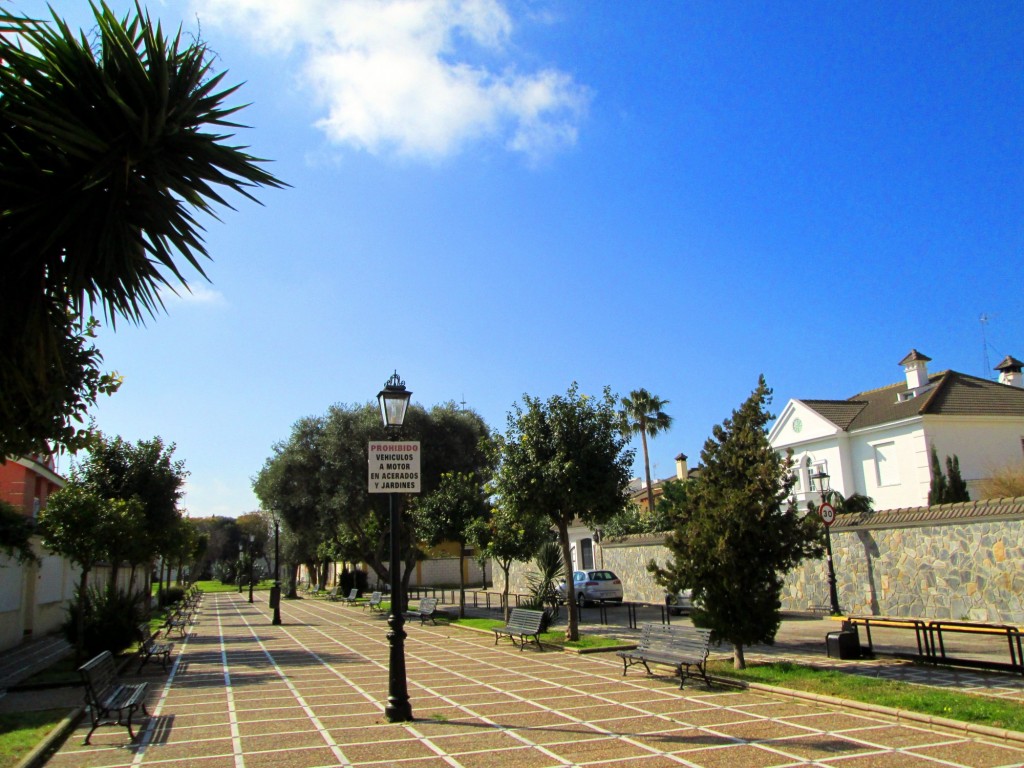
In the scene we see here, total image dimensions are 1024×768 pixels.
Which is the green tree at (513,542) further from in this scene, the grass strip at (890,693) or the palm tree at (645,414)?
the palm tree at (645,414)

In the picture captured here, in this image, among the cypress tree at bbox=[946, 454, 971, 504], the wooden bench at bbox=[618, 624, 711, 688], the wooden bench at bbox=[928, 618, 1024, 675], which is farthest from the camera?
the cypress tree at bbox=[946, 454, 971, 504]

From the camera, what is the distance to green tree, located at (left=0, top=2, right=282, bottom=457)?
15.7ft

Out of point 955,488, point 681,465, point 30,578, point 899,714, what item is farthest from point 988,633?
point 681,465

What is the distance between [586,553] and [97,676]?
3326cm

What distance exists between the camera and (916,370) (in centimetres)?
3600

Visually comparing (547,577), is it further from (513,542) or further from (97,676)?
(97,676)

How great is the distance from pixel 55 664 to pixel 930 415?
3200 centimetres

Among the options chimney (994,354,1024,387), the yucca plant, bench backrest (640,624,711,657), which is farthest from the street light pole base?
chimney (994,354,1024,387)

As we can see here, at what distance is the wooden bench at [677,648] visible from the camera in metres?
10.8

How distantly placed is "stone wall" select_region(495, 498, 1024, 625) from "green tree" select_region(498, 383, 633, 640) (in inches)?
265

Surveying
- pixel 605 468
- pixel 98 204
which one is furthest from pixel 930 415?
pixel 98 204

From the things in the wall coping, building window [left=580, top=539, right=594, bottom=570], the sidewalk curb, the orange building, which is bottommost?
the sidewalk curb

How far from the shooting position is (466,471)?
3045 cm

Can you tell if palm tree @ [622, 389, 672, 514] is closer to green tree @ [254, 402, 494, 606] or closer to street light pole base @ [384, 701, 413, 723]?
green tree @ [254, 402, 494, 606]
